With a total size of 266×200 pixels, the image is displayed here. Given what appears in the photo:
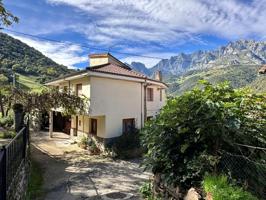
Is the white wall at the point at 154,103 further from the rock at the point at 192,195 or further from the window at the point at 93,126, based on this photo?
the rock at the point at 192,195

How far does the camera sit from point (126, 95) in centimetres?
2319

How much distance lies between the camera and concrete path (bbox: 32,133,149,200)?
1248 centimetres

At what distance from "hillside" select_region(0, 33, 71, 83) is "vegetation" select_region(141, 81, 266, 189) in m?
58.6

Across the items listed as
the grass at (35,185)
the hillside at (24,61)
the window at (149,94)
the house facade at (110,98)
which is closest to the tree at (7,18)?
the house facade at (110,98)

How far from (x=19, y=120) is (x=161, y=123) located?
10.1m

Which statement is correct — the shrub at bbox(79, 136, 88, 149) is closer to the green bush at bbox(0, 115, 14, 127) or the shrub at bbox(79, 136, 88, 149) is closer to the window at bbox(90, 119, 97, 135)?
the window at bbox(90, 119, 97, 135)

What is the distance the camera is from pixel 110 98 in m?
21.5

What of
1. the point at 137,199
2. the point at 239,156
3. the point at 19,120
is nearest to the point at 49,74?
the point at 19,120

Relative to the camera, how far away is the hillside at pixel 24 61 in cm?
6806

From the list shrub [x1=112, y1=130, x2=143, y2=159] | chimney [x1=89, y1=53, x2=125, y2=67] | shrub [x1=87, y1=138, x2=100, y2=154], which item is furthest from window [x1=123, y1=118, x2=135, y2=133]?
chimney [x1=89, y1=53, x2=125, y2=67]

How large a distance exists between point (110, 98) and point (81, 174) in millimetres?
7603

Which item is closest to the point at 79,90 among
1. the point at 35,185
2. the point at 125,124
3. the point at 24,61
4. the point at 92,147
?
the point at 92,147

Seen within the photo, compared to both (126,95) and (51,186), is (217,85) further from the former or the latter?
(126,95)

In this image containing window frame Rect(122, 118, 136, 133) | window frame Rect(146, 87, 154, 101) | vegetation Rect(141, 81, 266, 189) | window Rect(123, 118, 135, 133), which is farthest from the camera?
window frame Rect(146, 87, 154, 101)
